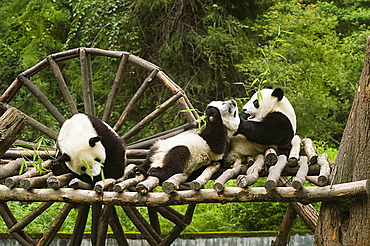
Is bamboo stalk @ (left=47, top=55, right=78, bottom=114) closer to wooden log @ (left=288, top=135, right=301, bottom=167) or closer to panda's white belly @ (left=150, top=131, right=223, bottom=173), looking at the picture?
panda's white belly @ (left=150, top=131, right=223, bottom=173)

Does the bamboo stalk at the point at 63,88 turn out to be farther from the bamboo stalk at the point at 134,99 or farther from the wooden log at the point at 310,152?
the wooden log at the point at 310,152

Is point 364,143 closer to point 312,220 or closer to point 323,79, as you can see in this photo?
point 312,220

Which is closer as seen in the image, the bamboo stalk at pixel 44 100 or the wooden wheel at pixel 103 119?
the wooden wheel at pixel 103 119

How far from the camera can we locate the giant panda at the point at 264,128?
203 inches

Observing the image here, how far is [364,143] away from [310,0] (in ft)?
37.9

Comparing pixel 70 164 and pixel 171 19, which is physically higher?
pixel 171 19

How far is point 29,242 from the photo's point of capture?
20.0 ft

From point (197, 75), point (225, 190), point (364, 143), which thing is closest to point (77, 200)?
point (225, 190)

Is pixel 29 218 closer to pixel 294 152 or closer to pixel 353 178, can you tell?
pixel 294 152

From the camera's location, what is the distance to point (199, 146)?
485 cm

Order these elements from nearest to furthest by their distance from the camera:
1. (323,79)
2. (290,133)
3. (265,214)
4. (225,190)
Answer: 1. (225,190)
2. (290,133)
3. (265,214)
4. (323,79)

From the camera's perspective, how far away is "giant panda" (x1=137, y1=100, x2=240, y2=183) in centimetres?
463

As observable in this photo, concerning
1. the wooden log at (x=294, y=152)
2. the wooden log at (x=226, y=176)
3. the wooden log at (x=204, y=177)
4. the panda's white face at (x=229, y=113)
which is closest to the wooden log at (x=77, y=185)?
the wooden log at (x=204, y=177)

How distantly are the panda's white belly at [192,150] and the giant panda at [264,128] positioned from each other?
283mm
